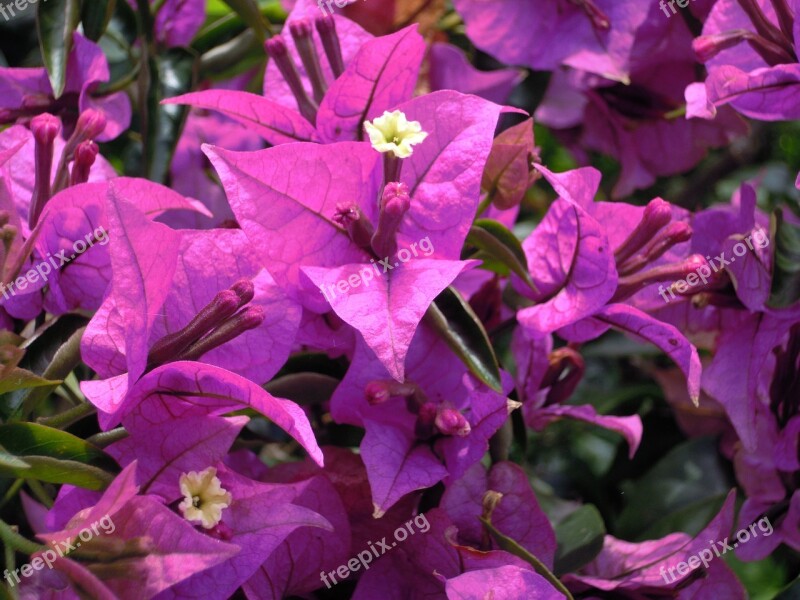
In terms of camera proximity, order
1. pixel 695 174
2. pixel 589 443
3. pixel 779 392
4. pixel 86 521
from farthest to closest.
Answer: pixel 695 174, pixel 589 443, pixel 779 392, pixel 86 521

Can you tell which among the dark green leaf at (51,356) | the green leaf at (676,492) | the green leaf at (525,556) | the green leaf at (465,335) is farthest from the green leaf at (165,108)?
the green leaf at (676,492)

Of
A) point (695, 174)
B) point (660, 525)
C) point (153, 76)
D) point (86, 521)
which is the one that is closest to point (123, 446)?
Answer: point (86, 521)

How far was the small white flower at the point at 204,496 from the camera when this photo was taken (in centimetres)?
50

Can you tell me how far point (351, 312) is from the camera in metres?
0.51

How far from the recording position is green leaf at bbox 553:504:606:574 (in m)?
0.64

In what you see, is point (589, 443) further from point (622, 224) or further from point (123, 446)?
point (123, 446)

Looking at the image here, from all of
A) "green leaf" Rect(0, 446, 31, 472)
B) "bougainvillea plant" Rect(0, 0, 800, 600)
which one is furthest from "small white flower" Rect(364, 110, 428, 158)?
"green leaf" Rect(0, 446, 31, 472)

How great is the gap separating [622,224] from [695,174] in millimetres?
678

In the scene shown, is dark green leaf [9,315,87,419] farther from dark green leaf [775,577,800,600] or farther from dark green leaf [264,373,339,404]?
dark green leaf [775,577,800,600]

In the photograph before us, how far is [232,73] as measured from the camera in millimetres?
853

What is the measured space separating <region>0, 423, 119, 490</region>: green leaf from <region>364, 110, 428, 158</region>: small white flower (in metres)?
0.25

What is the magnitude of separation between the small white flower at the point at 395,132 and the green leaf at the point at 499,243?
78 mm

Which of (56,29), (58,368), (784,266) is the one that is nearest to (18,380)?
(58,368)

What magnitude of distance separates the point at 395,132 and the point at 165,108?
11.4 inches
